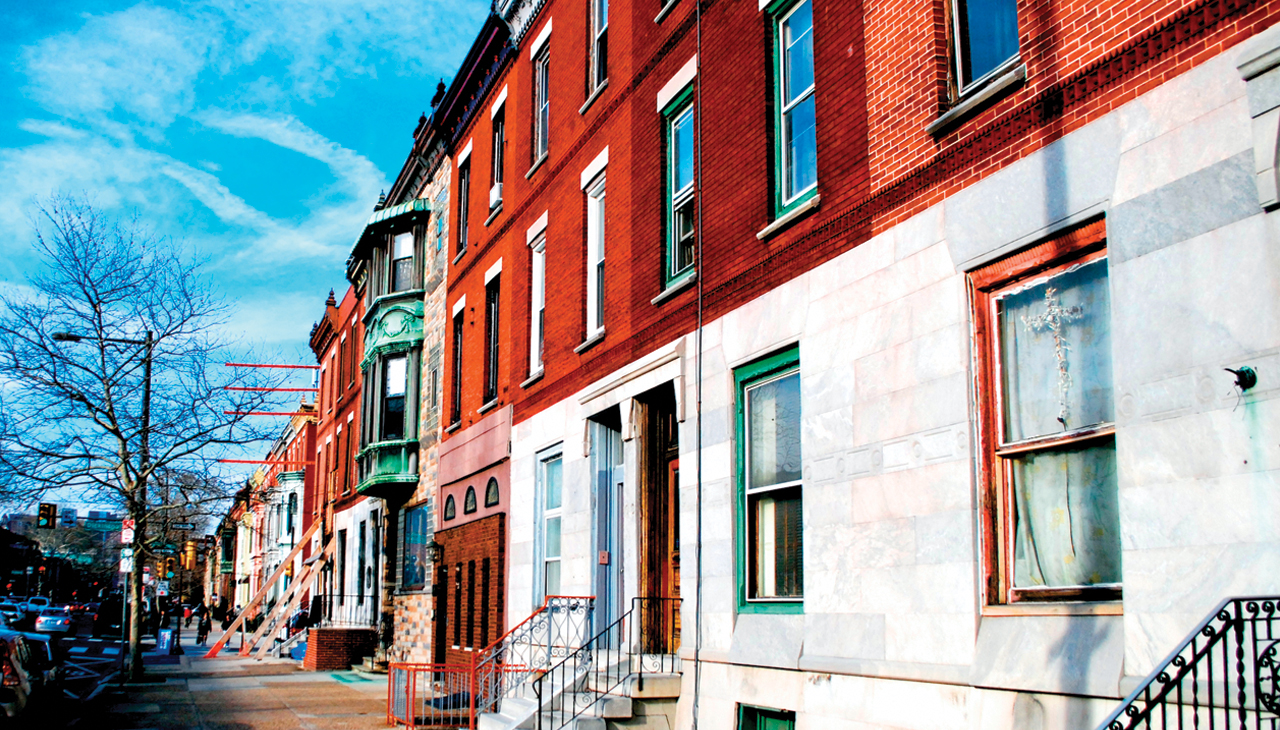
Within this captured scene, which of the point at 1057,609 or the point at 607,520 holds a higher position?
the point at 607,520

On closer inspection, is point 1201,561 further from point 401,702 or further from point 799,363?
point 401,702

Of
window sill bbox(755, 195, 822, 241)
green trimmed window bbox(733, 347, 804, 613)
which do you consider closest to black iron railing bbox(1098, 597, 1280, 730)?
green trimmed window bbox(733, 347, 804, 613)

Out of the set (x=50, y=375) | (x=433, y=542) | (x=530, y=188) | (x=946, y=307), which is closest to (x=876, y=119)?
(x=946, y=307)

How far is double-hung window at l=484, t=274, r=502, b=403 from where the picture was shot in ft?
70.1

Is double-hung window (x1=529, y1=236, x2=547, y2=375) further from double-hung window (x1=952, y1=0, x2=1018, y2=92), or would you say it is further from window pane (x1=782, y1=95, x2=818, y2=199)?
double-hung window (x1=952, y1=0, x2=1018, y2=92)

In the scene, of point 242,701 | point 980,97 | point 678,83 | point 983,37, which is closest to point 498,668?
point 678,83

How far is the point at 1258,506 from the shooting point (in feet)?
19.2

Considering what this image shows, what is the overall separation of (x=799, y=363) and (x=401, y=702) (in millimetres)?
10232

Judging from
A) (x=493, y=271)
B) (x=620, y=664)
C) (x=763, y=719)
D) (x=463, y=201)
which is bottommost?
(x=763, y=719)

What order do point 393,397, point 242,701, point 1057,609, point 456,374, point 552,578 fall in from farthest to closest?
point 393,397, point 456,374, point 242,701, point 552,578, point 1057,609

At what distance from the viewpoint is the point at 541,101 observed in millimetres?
19875

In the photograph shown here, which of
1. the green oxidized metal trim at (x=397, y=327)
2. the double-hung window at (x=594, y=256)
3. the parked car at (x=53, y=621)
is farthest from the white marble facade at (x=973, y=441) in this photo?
the parked car at (x=53, y=621)

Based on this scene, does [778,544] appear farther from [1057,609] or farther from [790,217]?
[1057,609]

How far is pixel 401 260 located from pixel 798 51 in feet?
66.0
